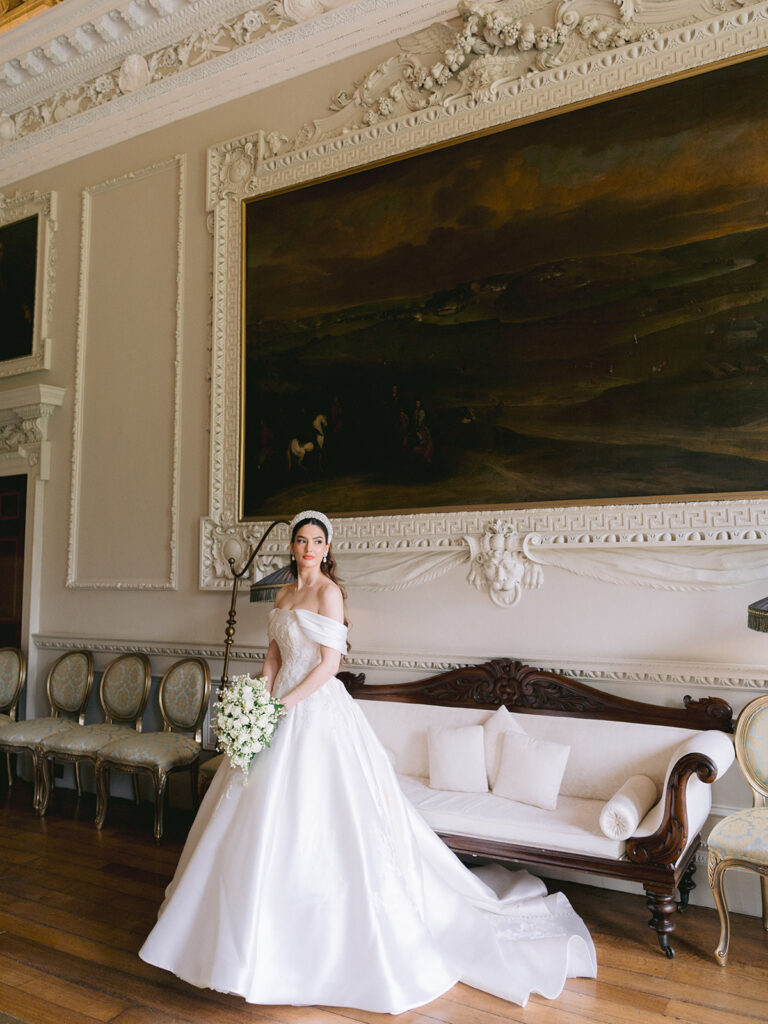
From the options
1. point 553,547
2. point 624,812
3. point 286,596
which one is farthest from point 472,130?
point 624,812

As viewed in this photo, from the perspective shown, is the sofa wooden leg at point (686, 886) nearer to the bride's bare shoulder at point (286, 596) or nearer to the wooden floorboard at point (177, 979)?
the wooden floorboard at point (177, 979)

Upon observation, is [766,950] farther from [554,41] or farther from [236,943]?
[554,41]

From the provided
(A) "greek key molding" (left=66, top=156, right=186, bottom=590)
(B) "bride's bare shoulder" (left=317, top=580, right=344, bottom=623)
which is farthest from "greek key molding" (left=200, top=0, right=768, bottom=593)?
(B) "bride's bare shoulder" (left=317, top=580, right=344, bottom=623)

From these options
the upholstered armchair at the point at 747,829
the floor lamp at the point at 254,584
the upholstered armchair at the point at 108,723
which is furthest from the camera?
the upholstered armchair at the point at 108,723

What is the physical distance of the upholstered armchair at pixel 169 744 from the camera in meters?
5.58

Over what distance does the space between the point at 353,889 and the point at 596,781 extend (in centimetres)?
185

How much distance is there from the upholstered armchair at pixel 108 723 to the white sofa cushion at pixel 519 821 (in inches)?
107

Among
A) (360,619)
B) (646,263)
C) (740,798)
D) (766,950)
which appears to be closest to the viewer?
(766,950)

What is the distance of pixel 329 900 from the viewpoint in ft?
10.5

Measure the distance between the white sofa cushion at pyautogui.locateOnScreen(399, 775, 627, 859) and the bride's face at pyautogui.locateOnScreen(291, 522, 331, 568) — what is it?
1573mm

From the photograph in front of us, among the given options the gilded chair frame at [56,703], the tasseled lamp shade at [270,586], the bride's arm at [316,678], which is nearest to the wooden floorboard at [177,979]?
the bride's arm at [316,678]

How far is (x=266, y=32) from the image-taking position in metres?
6.50

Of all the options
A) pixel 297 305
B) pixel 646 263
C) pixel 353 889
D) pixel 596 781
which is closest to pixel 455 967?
pixel 353 889

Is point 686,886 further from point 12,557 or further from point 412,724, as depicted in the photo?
point 12,557
